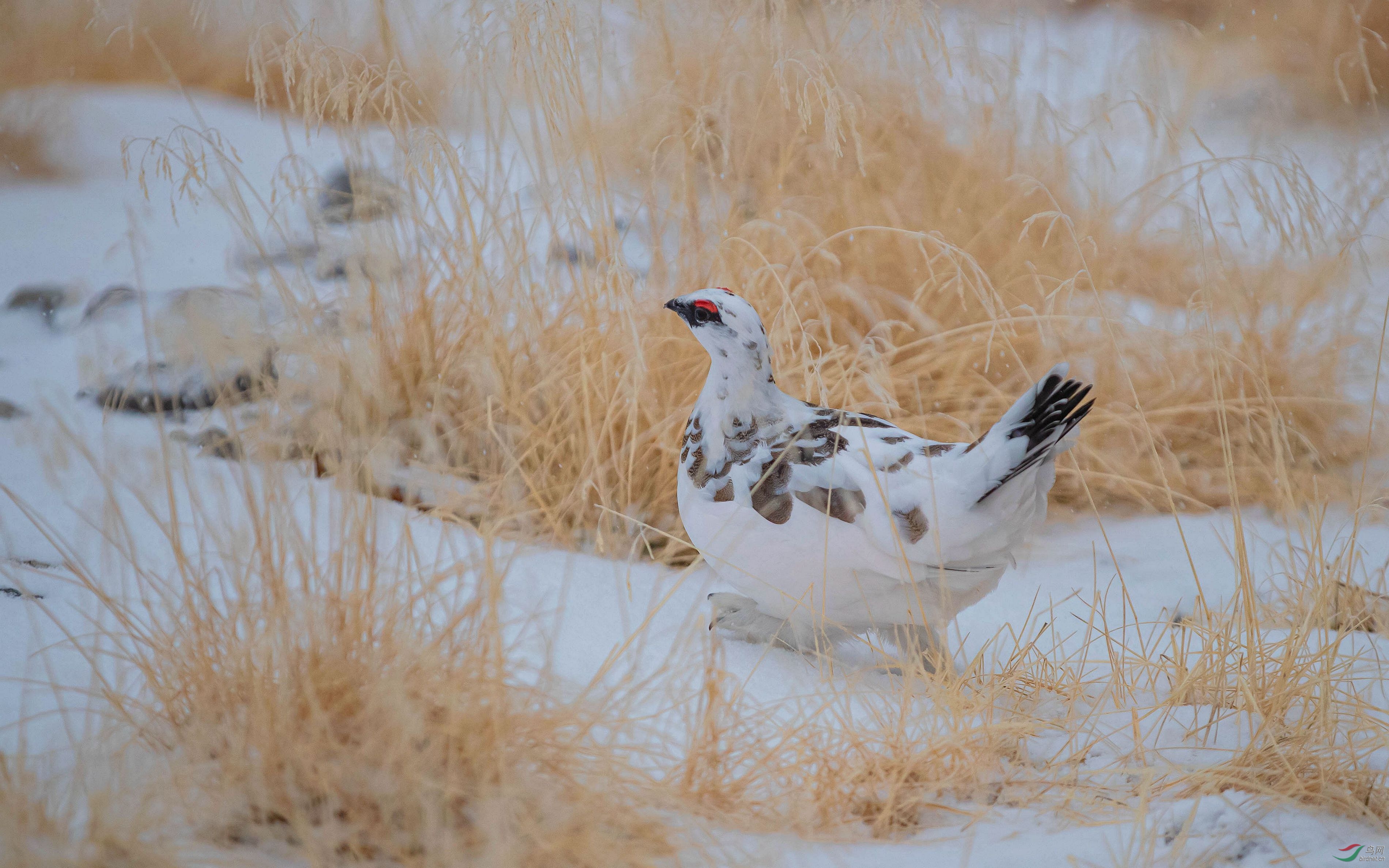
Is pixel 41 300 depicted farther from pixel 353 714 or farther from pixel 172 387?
pixel 353 714

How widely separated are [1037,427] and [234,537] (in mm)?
706

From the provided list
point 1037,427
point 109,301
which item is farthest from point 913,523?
point 109,301

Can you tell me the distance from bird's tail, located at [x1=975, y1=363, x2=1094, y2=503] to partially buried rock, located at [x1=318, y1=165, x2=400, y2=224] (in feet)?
2.80

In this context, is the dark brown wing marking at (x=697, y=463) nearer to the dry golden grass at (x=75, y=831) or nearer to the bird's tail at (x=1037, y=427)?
the bird's tail at (x=1037, y=427)

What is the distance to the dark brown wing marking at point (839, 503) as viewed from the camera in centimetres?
87

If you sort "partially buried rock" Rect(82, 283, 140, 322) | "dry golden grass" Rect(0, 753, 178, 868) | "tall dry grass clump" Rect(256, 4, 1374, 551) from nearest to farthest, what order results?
"dry golden grass" Rect(0, 753, 178, 868) < "tall dry grass clump" Rect(256, 4, 1374, 551) < "partially buried rock" Rect(82, 283, 140, 322)

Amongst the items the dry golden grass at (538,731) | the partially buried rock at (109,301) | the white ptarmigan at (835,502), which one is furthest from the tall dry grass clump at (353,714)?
the partially buried rock at (109,301)

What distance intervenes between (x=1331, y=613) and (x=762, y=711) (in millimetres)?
762

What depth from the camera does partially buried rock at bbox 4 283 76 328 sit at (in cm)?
137

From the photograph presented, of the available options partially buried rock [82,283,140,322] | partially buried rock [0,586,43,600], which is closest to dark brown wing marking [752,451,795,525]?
partially buried rock [0,586,43,600]

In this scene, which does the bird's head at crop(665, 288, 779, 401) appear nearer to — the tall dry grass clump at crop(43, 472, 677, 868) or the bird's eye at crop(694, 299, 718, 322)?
the bird's eye at crop(694, 299, 718, 322)

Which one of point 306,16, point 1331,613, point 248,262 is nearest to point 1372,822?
point 1331,613

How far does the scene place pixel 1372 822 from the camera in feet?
2.33

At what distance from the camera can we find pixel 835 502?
0.87 metres
